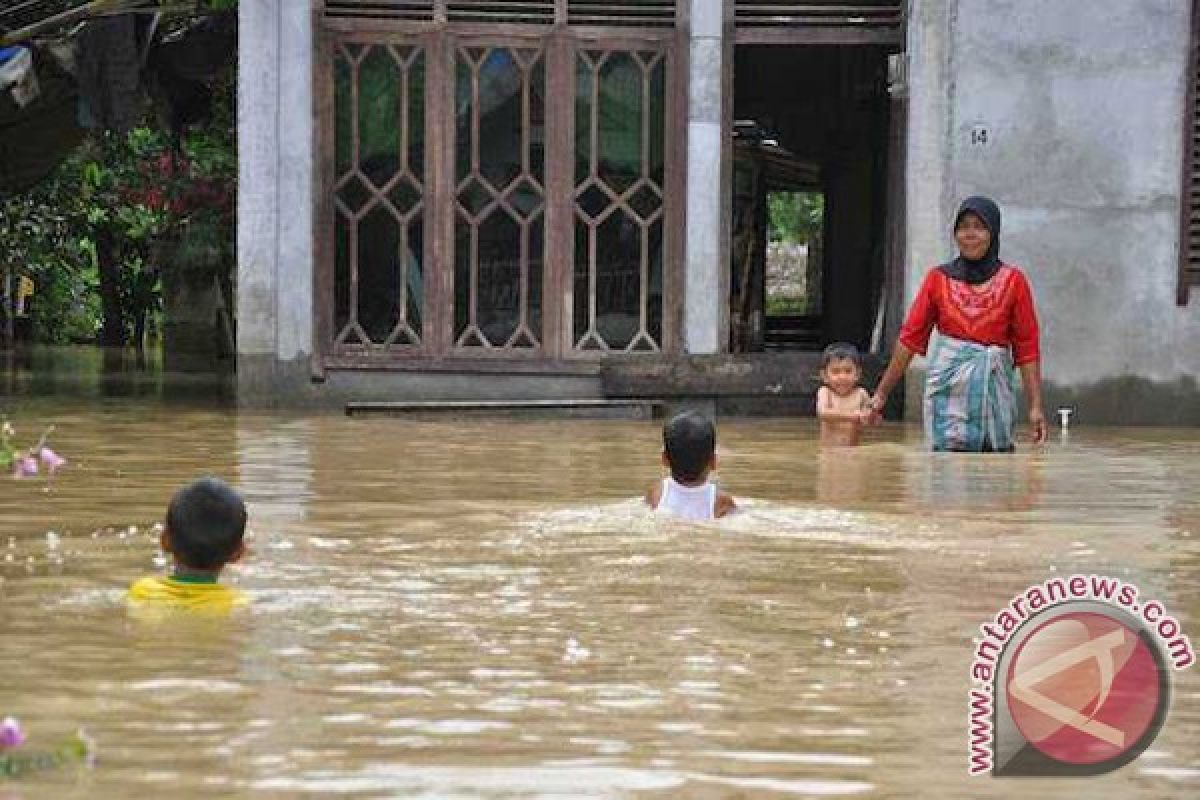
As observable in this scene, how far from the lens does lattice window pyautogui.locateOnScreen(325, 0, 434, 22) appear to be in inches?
563

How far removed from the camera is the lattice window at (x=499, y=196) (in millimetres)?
14398

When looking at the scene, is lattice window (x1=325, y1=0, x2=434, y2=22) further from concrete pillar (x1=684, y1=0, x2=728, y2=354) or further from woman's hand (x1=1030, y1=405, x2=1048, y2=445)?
woman's hand (x1=1030, y1=405, x2=1048, y2=445)

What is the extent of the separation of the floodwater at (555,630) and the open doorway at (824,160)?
29.3 feet

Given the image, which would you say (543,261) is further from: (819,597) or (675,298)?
(819,597)

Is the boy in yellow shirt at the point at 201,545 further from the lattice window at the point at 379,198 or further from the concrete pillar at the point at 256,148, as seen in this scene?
the lattice window at the point at 379,198

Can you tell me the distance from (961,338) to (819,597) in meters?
4.88

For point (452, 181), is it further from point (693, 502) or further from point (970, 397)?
point (693, 502)

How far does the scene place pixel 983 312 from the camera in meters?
10.2

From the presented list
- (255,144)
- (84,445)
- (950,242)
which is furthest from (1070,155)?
(84,445)

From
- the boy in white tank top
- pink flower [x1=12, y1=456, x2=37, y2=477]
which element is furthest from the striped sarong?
pink flower [x1=12, y1=456, x2=37, y2=477]

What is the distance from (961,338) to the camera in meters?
10.3

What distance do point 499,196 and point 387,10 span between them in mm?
1505

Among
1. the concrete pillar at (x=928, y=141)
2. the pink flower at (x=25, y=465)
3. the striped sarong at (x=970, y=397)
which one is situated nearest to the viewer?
the pink flower at (x=25, y=465)

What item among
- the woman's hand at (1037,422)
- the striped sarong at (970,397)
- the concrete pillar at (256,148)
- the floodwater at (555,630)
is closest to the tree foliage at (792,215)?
the concrete pillar at (256,148)
